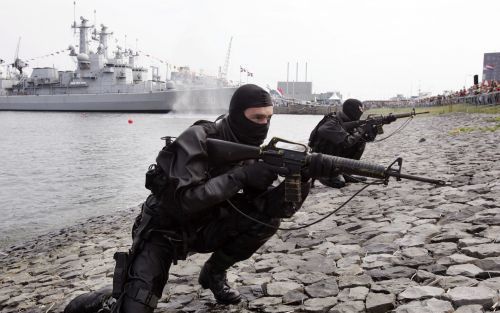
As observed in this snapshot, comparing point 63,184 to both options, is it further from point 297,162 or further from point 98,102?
point 98,102

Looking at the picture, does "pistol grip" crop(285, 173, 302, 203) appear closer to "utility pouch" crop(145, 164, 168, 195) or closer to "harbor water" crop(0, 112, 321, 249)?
"utility pouch" crop(145, 164, 168, 195)

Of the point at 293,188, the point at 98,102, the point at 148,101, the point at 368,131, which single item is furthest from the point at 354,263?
the point at 98,102

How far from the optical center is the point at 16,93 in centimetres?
9175

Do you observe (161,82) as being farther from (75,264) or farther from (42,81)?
(75,264)

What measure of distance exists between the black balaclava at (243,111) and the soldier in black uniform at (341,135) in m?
4.61

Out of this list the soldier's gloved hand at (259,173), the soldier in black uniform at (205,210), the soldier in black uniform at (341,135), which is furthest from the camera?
the soldier in black uniform at (341,135)

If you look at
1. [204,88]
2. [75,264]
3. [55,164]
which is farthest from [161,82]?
[75,264]

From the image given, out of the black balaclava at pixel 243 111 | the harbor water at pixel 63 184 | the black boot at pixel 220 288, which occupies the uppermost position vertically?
the black balaclava at pixel 243 111

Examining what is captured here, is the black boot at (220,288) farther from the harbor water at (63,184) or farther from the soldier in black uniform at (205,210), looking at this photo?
the harbor water at (63,184)

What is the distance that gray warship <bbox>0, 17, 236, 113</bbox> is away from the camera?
78.2 m

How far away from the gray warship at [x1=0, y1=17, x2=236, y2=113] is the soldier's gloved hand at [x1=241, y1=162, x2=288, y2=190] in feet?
243

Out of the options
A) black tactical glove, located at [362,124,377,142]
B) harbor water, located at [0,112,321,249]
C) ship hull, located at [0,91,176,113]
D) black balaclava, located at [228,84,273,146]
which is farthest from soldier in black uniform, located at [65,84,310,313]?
ship hull, located at [0,91,176,113]

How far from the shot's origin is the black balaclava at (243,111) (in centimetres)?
365

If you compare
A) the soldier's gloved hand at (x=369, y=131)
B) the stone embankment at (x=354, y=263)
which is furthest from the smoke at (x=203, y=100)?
the stone embankment at (x=354, y=263)
